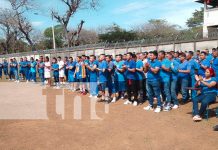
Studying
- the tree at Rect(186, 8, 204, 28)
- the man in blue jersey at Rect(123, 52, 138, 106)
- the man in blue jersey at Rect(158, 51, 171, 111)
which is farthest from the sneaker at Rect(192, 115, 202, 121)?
the tree at Rect(186, 8, 204, 28)

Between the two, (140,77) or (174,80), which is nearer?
(174,80)

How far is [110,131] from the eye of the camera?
8.32 m

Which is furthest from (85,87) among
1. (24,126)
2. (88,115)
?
(24,126)

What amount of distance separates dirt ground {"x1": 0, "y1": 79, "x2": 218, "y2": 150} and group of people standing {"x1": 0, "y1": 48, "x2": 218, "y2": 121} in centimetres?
68

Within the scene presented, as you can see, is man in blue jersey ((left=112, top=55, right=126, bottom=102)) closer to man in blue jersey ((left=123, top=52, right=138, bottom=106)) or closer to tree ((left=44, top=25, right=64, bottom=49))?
man in blue jersey ((left=123, top=52, right=138, bottom=106))

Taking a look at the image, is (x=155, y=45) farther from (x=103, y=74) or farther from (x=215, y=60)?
(x=215, y=60)

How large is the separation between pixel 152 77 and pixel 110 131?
115 inches

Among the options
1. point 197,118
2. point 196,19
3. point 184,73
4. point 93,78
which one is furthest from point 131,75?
point 196,19

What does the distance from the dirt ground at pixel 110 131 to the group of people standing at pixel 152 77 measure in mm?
680

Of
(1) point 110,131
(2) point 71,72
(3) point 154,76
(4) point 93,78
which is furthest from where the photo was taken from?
(2) point 71,72

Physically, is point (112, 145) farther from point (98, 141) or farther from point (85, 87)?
point (85, 87)

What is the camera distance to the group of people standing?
905 centimetres

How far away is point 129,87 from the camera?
11.9 m

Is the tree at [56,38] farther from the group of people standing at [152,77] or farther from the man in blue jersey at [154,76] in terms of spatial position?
the man in blue jersey at [154,76]
